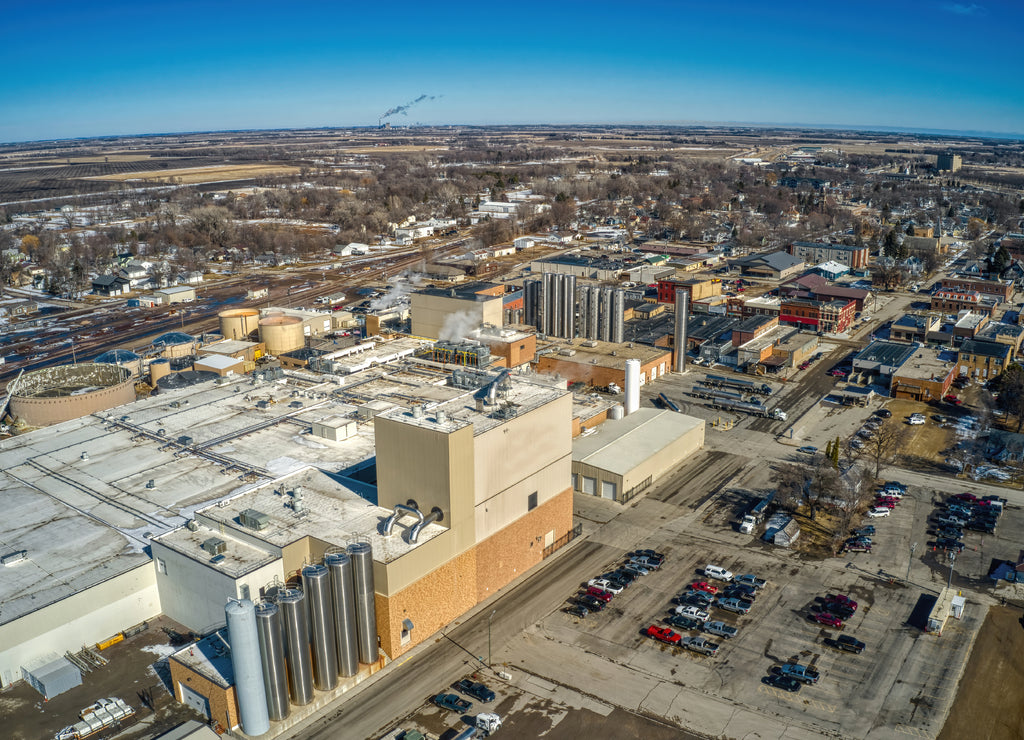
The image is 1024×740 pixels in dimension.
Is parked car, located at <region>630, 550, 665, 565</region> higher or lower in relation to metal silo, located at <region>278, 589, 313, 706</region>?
lower

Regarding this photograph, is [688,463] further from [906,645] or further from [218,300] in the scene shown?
[218,300]

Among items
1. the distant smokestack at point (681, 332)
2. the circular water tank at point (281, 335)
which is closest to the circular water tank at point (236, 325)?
the circular water tank at point (281, 335)

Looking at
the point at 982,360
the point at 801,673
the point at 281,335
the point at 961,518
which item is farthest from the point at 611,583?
the point at 982,360

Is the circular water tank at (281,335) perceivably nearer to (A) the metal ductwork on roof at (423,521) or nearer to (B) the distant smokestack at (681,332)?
(B) the distant smokestack at (681,332)

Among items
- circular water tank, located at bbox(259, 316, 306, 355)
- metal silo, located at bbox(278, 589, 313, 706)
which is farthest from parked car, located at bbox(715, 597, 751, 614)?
circular water tank, located at bbox(259, 316, 306, 355)

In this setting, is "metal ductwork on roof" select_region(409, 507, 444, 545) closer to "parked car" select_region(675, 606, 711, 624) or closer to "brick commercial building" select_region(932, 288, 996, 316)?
"parked car" select_region(675, 606, 711, 624)

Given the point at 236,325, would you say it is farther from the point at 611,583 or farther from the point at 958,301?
the point at 958,301
